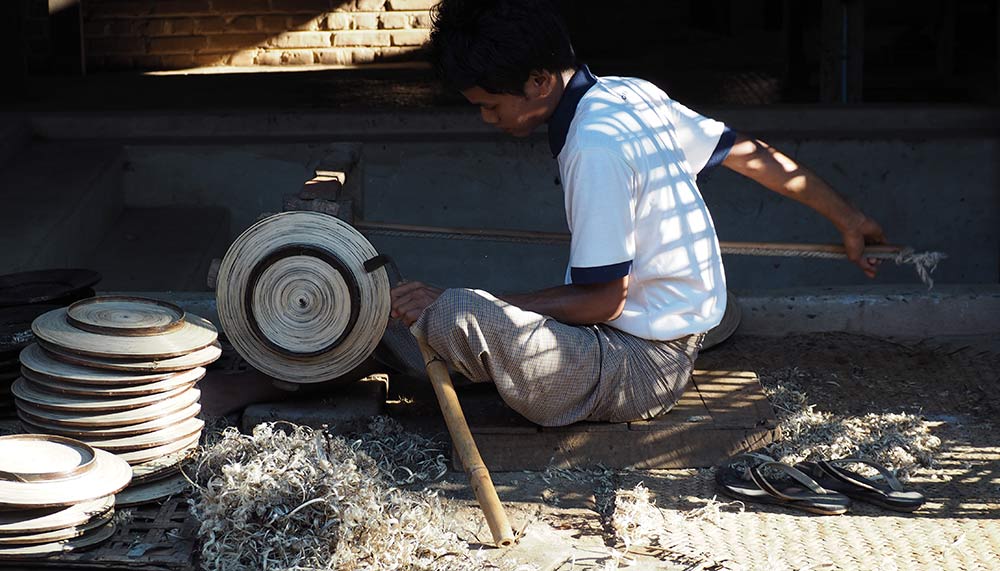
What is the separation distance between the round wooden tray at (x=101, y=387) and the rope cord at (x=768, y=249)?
1.08 m

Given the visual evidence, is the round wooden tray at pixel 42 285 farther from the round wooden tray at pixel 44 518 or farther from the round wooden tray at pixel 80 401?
the round wooden tray at pixel 44 518

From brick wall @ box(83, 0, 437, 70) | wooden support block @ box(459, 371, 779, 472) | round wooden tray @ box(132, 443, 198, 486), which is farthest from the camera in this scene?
brick wall @ box(83, 0, 437, 70)

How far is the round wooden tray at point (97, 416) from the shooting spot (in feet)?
11.1

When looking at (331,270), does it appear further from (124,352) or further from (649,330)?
(649,330)

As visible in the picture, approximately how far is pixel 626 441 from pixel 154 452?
151 cm

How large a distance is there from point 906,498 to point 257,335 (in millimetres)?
2139

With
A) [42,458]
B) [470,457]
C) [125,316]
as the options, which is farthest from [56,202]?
[470,457]

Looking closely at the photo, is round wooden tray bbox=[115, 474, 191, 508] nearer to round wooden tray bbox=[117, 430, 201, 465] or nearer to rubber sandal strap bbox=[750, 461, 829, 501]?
round wooden tray bbox=[117, 430, 201, 465]

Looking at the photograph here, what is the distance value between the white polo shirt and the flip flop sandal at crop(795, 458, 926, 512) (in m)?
0.58

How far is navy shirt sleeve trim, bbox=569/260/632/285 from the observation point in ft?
11.0

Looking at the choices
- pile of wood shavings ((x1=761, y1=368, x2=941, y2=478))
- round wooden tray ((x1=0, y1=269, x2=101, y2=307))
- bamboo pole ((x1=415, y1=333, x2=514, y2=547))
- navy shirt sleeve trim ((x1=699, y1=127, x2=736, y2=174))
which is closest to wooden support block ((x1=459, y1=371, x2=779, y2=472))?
pile of wood shavings ((x1=761, y1=368, x2=941, y2=478))

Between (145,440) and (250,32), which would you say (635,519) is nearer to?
(145,440)

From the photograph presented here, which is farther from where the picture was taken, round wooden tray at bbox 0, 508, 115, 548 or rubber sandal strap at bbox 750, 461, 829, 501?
rubber sandal strap at bbox 750, 461, 829, 501

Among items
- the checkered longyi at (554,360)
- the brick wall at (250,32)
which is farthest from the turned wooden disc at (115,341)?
the brick wall at (250,32)
